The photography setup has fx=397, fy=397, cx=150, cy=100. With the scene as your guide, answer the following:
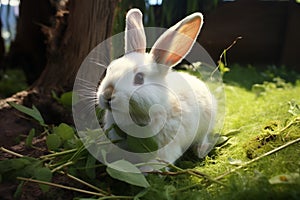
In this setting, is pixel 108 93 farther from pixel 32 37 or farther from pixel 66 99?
pixel 32 37

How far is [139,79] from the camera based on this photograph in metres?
1.61

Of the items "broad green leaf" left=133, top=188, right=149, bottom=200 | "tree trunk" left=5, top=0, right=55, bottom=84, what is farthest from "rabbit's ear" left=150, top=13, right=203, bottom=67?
"tree trunk" left=5, top=0, right=55, bottom=84

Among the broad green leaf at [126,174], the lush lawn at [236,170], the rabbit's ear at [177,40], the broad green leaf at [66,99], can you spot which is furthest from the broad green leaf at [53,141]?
the broad green leaf at [66,99]

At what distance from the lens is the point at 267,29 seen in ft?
17.6

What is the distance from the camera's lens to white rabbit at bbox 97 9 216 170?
1.56 m

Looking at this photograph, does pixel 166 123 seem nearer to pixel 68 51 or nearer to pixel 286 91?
pixel 68 51

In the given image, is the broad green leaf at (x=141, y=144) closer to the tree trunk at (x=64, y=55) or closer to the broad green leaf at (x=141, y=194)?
the broad green leaf at (x=141, y=194)

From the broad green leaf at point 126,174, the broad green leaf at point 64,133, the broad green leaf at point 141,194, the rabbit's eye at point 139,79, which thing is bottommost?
the broad green leaf at point 141,194

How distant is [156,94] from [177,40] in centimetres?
25

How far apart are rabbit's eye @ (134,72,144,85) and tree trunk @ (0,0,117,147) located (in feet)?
2.82

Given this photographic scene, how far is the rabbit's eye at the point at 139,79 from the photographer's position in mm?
1601

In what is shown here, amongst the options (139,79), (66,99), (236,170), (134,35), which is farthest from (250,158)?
(66,99)

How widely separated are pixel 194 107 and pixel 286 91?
163 cm

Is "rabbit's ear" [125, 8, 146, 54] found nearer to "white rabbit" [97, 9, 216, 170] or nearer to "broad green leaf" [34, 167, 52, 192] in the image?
"white rabbit" [97, 9, 216, 170]
